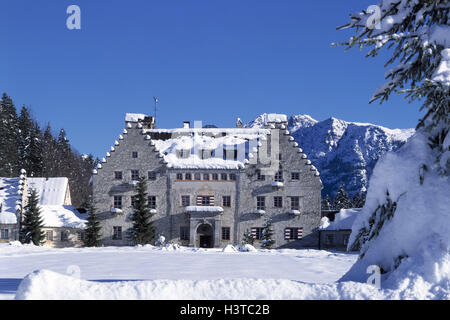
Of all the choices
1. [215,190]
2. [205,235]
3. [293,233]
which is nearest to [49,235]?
[205,235]

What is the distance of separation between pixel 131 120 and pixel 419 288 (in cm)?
4398

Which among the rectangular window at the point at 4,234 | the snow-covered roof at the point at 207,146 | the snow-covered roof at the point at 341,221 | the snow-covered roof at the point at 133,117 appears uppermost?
the snow-covered roof at the point at 133,117

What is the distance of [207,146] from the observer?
46938 mm

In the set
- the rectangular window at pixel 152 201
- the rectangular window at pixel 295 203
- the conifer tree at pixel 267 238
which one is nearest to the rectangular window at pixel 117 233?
the rectangular window at pixel 152 201

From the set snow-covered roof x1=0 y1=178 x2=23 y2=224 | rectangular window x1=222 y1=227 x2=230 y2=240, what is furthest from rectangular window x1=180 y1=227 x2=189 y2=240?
snow-covered roof x1=0 y1=178 x2=23 y2=224

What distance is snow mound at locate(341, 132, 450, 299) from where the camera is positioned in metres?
6.93

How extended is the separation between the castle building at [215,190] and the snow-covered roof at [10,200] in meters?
7.91

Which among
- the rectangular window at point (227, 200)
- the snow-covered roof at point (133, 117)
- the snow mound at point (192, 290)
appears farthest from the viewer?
the snow-covered roof at point (133, 117)

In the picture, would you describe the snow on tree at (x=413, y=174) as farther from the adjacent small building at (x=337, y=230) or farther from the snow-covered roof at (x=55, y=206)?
the snow-covered roof at (x=55, y=206)

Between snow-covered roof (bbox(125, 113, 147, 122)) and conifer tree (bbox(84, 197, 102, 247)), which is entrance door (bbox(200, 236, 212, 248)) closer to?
conifer tree (bbox(84, 197, 102, 247))

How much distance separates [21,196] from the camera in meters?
45.9

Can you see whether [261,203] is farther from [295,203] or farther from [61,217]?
[61,217]

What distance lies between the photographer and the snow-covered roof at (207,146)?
149ft

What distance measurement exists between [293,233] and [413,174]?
38.4m
